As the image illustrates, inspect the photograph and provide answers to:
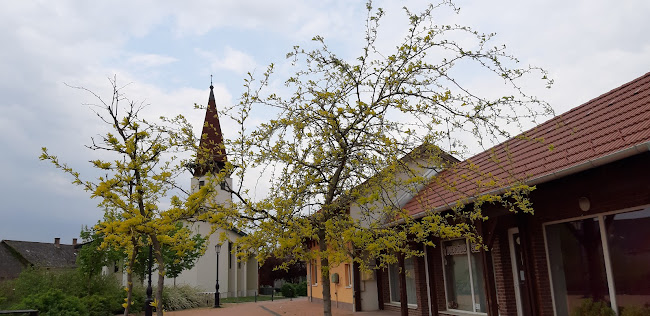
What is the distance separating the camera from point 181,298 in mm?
25156

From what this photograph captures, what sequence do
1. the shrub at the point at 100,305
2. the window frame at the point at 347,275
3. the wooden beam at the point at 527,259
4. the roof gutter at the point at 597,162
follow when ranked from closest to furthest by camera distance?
the roof gutter at the point at 597,162 → the wooden beam at the point at 527,259 → the shrub at the point at 100,305 → the window frame at the point at 347,275

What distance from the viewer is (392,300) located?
16547 mm

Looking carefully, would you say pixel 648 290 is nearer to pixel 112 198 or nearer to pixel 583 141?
pixel 583 141

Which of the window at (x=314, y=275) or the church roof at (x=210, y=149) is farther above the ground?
the church roof at (x=210, y=149)

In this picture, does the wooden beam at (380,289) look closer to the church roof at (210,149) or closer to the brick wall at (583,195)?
the brick wall at (583,195)

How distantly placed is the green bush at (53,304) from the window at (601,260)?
11.6 m

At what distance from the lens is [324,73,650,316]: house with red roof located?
6812mm

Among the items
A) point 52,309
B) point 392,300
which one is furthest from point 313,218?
point 392,300

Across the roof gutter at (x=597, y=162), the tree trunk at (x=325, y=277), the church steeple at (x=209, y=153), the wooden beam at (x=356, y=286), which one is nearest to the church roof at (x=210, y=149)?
the church steeple at (x=209, y=153)

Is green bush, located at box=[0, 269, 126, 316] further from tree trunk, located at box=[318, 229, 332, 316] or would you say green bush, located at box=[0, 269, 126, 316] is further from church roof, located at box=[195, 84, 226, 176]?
tree trunk, located at box=[318, 229, 332, 316]

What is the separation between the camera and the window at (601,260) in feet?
23.0

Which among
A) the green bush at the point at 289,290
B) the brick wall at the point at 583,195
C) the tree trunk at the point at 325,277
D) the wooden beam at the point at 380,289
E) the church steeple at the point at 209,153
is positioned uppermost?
the church steeple at the point at 209,153

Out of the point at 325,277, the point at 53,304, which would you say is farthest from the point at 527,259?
the point at 53,304

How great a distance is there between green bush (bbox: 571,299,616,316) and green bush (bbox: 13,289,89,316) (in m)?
11.8
